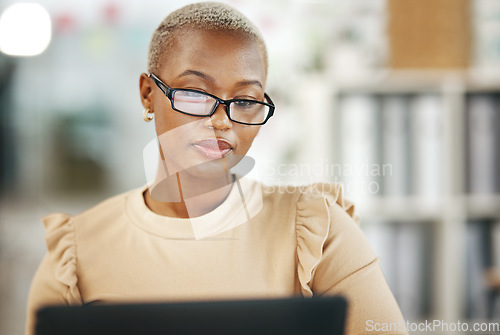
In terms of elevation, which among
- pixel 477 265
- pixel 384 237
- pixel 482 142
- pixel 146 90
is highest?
pixel 146 90

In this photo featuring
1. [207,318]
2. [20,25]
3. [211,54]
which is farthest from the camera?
[20,25]

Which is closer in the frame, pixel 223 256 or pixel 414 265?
pixel 223 256

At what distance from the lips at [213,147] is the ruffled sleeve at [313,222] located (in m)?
0.12

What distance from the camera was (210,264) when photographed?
60cm

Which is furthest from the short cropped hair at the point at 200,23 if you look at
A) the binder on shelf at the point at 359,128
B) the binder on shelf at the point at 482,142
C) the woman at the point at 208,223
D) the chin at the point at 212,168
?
the binder on shelf at the point at 482,142

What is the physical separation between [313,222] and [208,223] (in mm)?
126

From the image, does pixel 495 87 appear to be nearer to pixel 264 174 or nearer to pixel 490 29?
pixel 490 29

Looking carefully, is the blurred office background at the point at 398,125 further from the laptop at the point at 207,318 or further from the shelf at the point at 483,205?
the laptop at the point at 207,318

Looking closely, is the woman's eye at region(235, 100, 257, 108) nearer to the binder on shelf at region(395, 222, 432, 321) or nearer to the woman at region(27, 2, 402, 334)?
the woman at region(27, 2, 402, 334)

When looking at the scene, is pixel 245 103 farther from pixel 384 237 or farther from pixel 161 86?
pixel 384 237

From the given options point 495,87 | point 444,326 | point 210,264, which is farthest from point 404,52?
point 210,264

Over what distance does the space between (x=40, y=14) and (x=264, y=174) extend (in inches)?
43.5

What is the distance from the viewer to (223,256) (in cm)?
61

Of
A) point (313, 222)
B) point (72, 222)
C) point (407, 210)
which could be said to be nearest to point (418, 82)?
point (407, 210)
